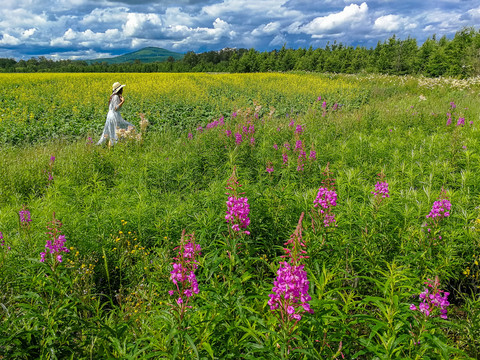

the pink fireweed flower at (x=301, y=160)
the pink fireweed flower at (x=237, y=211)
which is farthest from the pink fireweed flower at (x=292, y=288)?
the pink fireweed flower at (x=301, y=160)

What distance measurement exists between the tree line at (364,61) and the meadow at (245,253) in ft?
106

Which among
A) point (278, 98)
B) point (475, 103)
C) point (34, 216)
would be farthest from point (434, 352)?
point (278, 98)

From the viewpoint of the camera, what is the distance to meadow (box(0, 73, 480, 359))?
71.9 inches

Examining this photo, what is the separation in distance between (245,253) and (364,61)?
45446mm

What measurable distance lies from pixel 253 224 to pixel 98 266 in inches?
77.0

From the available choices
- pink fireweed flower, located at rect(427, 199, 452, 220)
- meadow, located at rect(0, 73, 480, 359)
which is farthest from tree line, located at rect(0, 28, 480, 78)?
pink fireweed flower, located at rect(427, 199, 452, 220)

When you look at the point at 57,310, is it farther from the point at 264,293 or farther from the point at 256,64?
the point at 256,64

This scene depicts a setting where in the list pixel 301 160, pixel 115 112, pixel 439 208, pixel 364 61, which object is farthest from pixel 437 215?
pixel 364 61

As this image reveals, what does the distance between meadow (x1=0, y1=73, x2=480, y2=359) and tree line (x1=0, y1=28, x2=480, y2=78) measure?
32.2m

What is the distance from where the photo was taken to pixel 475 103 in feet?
43.9

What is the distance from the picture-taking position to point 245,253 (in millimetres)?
2707

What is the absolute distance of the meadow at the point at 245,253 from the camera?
71.9 inches

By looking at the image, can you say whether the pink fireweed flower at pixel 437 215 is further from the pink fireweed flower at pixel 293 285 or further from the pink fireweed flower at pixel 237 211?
the pink fireweed flower at pixel 293 285

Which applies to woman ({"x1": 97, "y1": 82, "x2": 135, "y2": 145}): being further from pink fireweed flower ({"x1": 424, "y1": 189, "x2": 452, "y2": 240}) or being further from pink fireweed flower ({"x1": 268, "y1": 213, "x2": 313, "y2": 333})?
pink fireweed flower ({"x1": 268, "y1": 213, "x2": 313, "y2": 333})
